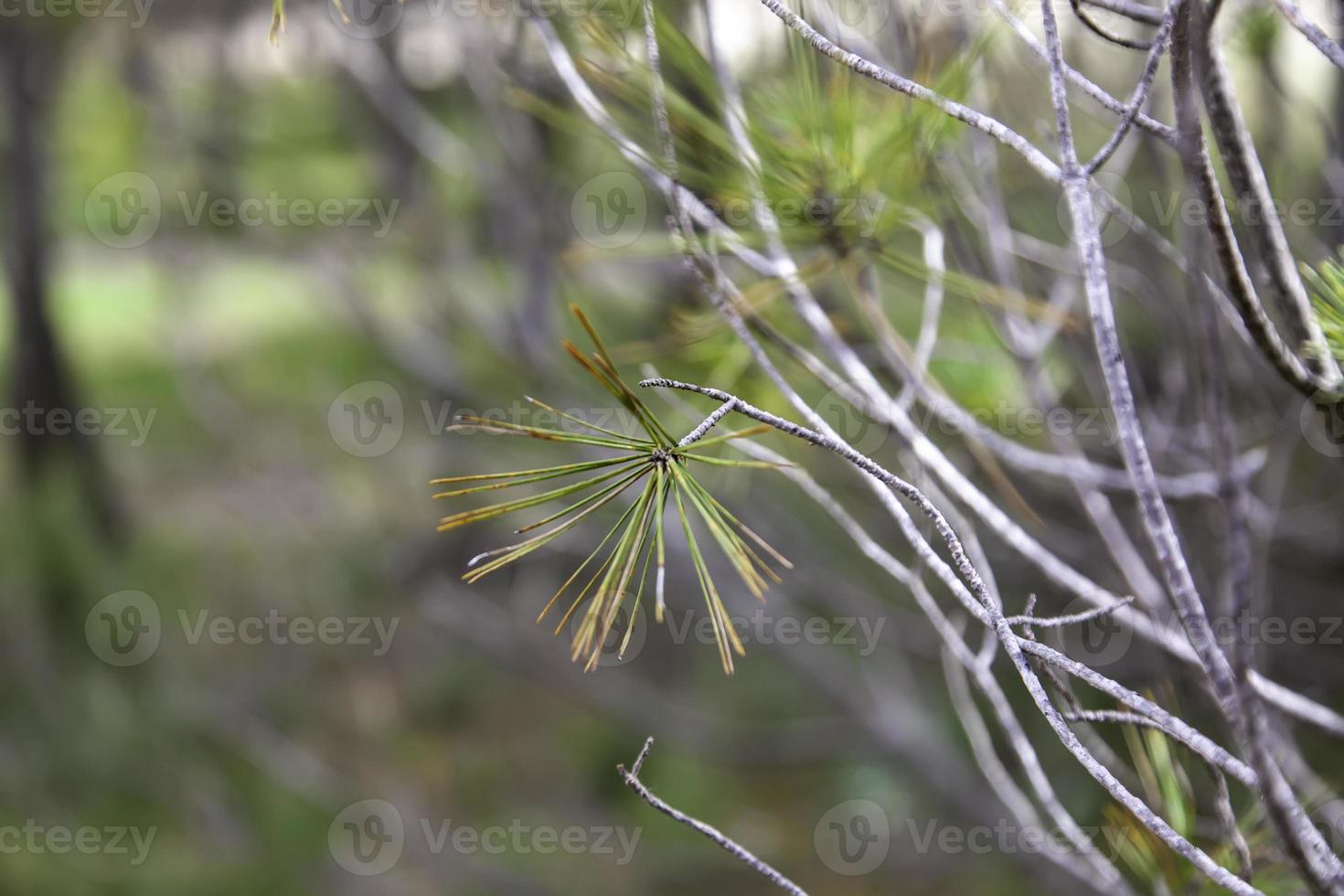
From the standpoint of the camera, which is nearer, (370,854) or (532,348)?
(532,348)

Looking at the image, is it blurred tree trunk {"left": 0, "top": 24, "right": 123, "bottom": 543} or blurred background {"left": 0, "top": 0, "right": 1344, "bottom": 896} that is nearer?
blurred background {"left": 0, "top": 0, "right": 1344, "bottom": 896}

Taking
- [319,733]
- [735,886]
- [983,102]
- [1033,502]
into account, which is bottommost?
[735,886]

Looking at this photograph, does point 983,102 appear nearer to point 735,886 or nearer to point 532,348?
point 532,348

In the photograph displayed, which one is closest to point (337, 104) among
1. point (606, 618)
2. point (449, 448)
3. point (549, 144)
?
point (549, 144)

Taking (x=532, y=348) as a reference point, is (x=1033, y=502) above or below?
below

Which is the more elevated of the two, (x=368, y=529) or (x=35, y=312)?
(x=35, y=312)

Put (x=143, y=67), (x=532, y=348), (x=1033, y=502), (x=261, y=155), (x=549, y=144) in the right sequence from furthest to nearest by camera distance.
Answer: (x=261, y=155) → (x=143, y=67) → (x=549, y=144) → (x=1033, y=502) → (x=532, y=348)

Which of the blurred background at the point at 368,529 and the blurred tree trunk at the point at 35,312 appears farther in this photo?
the blurred tree trunk at the point at 35,312

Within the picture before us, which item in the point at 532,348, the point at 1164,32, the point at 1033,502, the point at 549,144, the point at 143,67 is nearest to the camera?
the point at 1164,32
